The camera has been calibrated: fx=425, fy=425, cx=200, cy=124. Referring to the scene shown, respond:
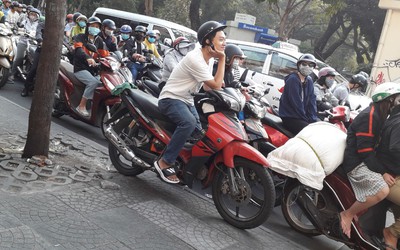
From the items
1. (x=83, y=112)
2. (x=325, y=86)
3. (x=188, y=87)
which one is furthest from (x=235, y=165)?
(x=325, y=86)

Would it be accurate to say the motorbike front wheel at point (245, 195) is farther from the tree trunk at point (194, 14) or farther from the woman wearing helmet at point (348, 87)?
the tree trunk at point (194, 14)

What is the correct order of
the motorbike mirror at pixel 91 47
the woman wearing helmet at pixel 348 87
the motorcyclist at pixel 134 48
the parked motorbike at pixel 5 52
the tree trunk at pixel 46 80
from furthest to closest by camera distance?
1. the motorcyclist at pixel 134 48
2. the parked motorbike at pixel 5 52
3. the woman wearing helmet at pixel 348 87
4. the motorbike mirror at pixel 91 47
5. the tree trunk at pixel 46 80

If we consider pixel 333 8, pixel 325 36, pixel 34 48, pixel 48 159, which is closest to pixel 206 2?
pixel 325 36

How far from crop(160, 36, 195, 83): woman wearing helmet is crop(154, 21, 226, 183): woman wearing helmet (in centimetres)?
178

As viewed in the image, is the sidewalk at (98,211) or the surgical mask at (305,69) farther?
the surgical mask at (305,69)

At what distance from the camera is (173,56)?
6.14m

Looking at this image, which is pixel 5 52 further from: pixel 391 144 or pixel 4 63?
→ pixel 391 144

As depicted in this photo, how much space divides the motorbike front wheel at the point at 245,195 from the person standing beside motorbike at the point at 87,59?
125 inches

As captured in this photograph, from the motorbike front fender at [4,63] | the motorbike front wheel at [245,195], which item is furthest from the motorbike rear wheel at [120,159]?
the motorbike front fender at [4,63]

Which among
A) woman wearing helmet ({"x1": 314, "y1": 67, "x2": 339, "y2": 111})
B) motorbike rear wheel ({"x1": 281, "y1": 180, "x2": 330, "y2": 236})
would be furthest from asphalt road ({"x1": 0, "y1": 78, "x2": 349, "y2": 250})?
woman wearing helmet ({"x1": 314, "y1": 67, "x2": 339, "y2": 111})

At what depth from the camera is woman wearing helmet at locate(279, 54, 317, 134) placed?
5109 mm

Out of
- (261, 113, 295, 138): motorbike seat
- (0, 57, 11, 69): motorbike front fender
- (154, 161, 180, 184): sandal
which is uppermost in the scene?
(261, 113, 295, 138): motorbike seat

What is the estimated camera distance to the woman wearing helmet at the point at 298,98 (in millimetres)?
5109

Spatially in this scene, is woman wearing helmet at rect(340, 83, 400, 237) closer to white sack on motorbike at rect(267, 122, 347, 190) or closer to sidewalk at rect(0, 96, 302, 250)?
white sack on motorbike at rect(267, 122, 347, 190)
